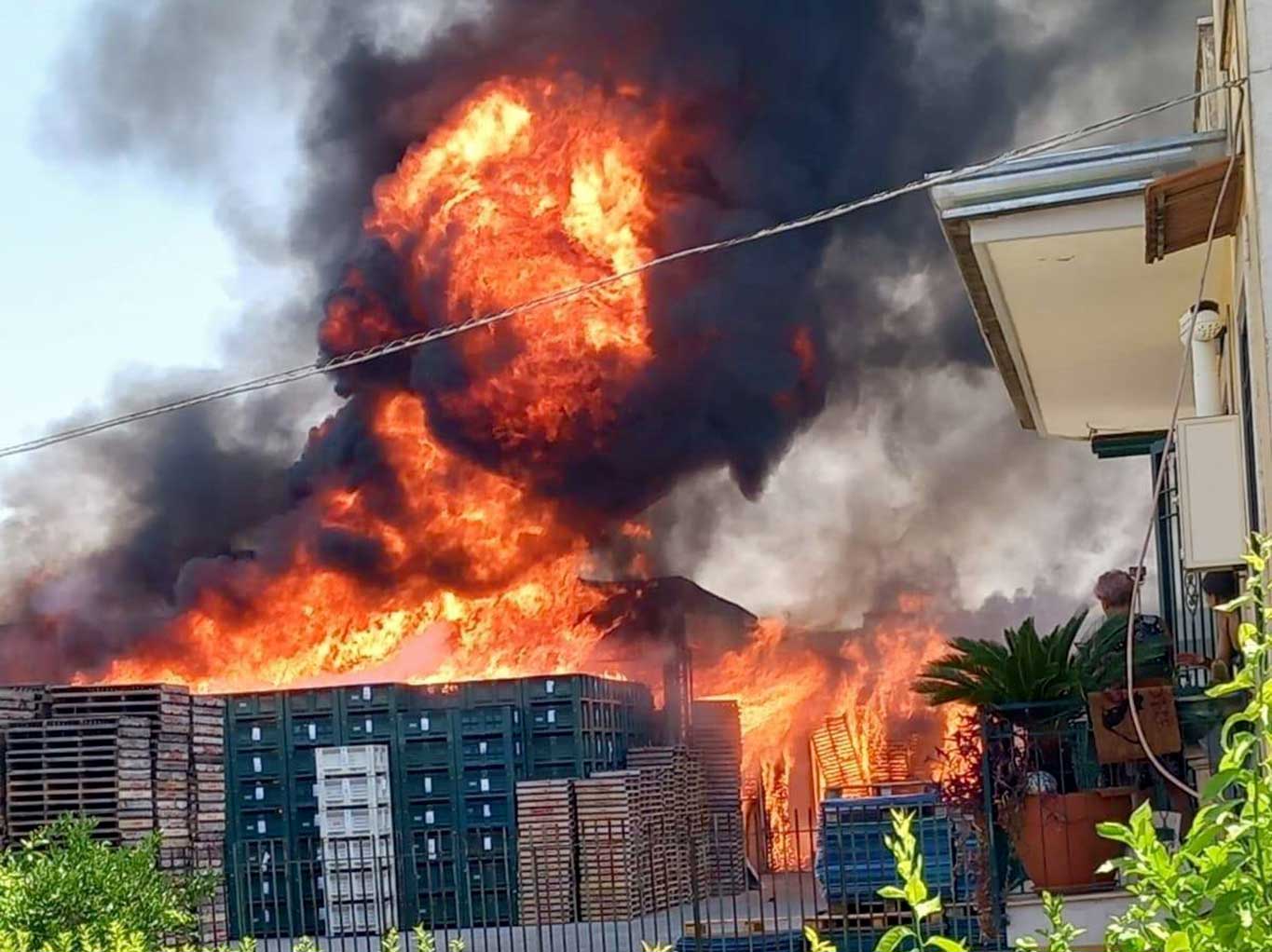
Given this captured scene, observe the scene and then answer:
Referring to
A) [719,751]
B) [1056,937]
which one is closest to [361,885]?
[719,751]

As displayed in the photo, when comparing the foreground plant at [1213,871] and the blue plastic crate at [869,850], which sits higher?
the foreground plant at [1213,871]

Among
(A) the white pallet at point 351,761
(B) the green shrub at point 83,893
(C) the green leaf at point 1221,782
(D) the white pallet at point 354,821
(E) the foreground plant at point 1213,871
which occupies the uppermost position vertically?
(C) the green leaf at point 1221,782

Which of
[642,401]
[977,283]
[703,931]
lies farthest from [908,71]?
[977,283]

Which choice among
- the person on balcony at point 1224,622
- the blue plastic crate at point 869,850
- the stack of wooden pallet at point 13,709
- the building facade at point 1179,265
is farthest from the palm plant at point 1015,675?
the stack of wooden pallet at point 13,709

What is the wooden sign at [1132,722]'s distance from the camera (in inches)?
293

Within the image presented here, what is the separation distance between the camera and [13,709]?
44.3 feet

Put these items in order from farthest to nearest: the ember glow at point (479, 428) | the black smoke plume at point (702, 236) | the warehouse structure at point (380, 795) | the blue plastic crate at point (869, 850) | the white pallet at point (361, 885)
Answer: the black smoke plume at point (702, 236)
the ember glow at point (479, 428)
the white pallet at point (361, 885)
the warehouse structure at point (380, 795)
the blue plastic crate at point (869, 850)

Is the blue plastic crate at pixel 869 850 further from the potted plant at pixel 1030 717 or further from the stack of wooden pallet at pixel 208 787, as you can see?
the stack of wooden pallet at pixel 208 787

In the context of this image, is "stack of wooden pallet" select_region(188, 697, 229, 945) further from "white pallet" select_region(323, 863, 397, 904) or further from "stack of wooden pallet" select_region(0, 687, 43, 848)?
"stack of wooden pallet" select_region(0, 687, 43, 848)

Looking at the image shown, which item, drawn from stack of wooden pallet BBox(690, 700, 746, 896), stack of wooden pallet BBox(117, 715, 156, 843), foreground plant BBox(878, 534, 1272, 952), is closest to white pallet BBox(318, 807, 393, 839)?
stack of wooden pallet BBox(117, 715, 156, 843)

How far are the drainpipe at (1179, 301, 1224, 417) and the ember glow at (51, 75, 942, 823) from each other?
12.8 meters

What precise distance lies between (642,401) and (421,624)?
3744mm

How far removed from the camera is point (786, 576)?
69.7ft

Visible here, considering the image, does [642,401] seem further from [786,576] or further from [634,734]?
[634,734]
